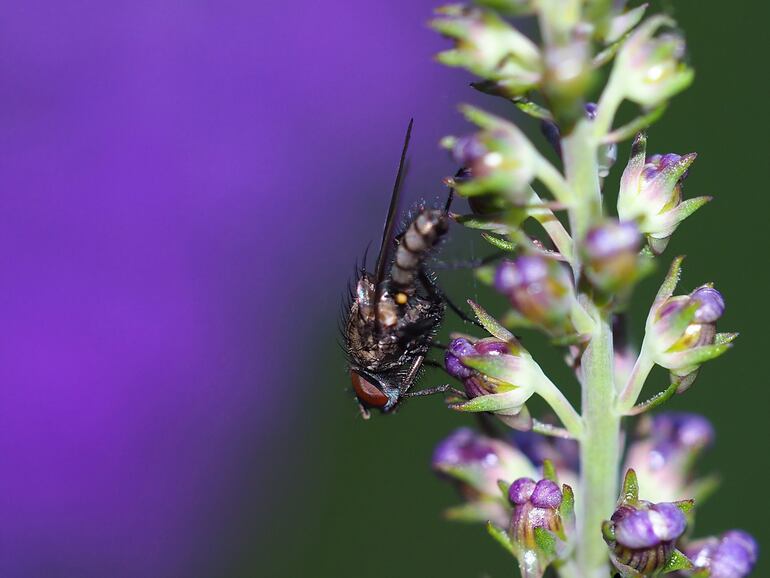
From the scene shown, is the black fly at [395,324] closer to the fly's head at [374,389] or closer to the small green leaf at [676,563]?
the fly's head at [374,389]

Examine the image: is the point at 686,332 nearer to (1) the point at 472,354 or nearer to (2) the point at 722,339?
(2) the point at 722,339

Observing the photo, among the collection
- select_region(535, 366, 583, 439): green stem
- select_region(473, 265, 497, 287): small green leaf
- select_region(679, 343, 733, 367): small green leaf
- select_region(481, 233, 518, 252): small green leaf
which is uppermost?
select_region(481, 233, 518, 252): small green leaf

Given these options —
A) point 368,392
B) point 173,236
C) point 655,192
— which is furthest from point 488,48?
point 173,236

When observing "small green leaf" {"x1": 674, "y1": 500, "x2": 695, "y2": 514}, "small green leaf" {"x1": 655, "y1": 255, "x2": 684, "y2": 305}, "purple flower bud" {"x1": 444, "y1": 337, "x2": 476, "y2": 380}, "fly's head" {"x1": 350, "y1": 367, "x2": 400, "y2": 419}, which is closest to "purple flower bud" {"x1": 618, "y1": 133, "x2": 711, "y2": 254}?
"small green leaf" {"x1": 655, "y1": 255, "x2": 684, "y2": 305}

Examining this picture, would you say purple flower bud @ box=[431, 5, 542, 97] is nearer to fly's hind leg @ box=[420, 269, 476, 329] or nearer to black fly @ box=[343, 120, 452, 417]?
black fly @ box=[343, 120, 452, 417]

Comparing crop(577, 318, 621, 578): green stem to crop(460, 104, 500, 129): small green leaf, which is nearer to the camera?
crop(460, 104, 500, 129): small green leaf

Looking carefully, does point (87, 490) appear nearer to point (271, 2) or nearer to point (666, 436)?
point (271, 2)

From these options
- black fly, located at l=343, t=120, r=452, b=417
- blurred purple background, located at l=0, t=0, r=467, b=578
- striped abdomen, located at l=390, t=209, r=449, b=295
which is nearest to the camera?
striped abdomen, located at l=390, t=209, r=449, b=295

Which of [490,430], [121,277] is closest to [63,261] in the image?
[121,277]
